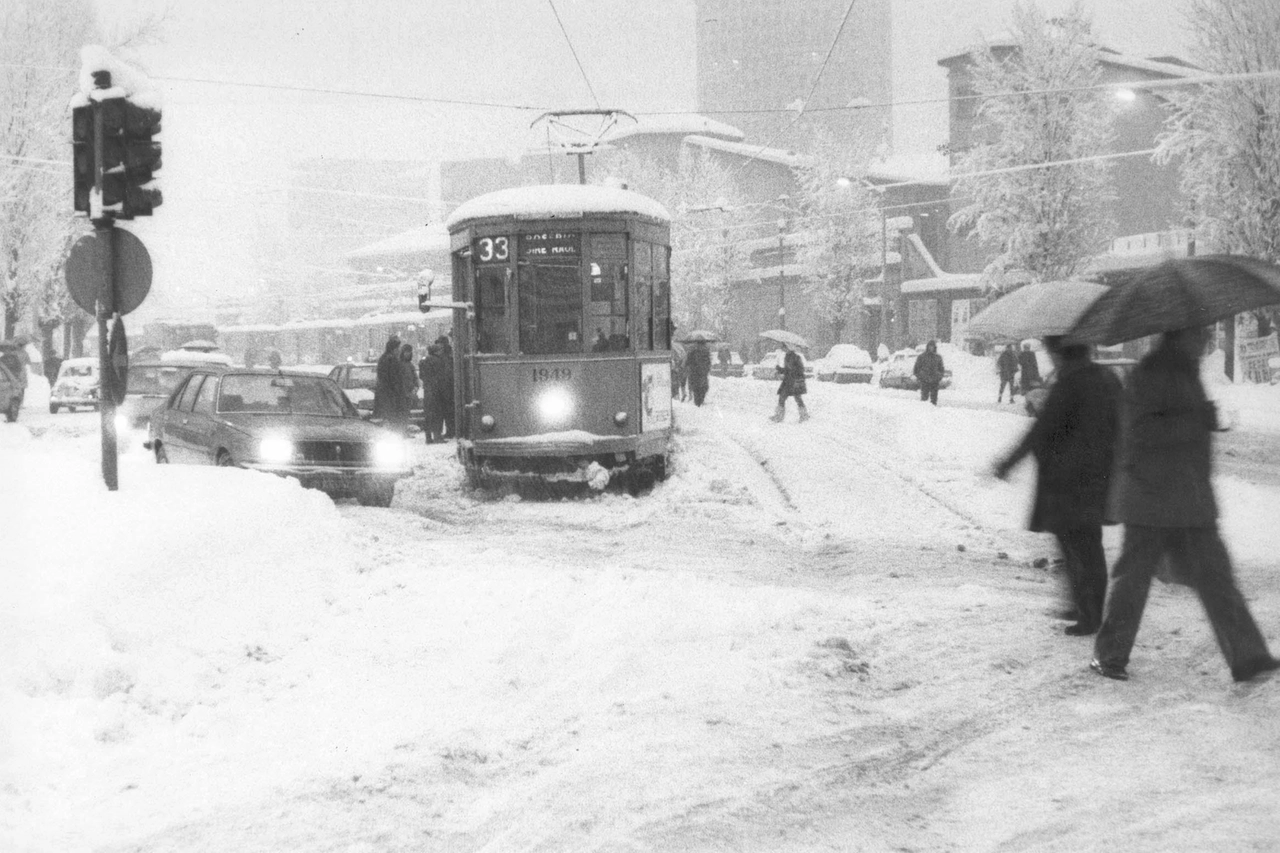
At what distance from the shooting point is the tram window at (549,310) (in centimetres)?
1388

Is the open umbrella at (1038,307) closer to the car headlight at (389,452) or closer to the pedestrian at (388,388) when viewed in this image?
the car headlight at (389,452)

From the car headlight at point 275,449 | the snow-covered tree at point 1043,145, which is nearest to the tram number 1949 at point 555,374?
the car headlight at point 275,449

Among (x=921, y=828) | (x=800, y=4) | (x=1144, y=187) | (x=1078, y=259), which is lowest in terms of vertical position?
(x=921, y=828)

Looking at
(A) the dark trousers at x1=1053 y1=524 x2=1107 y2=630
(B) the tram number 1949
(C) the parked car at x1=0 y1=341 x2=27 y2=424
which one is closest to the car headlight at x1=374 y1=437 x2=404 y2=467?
(B) the tram number 1949

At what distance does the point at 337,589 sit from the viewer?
817 centimetres

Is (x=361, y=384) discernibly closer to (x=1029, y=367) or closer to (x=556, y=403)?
(x=556, y=403)

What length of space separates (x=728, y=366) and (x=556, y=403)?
41.7 meters

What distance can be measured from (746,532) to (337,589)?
4619 mm

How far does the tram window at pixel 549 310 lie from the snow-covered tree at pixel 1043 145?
29.9m

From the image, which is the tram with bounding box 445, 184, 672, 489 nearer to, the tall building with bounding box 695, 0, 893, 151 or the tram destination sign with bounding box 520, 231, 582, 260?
the tram destination sign with bounding box 520, 231, 582, 260

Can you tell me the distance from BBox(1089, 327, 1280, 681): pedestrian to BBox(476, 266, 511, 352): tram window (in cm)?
911

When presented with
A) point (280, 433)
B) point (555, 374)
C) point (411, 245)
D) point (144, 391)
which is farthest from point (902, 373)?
point (411, 245)

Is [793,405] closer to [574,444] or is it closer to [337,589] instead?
[574,444]

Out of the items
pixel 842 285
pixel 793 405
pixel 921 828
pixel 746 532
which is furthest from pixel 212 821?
pixel 842 285
